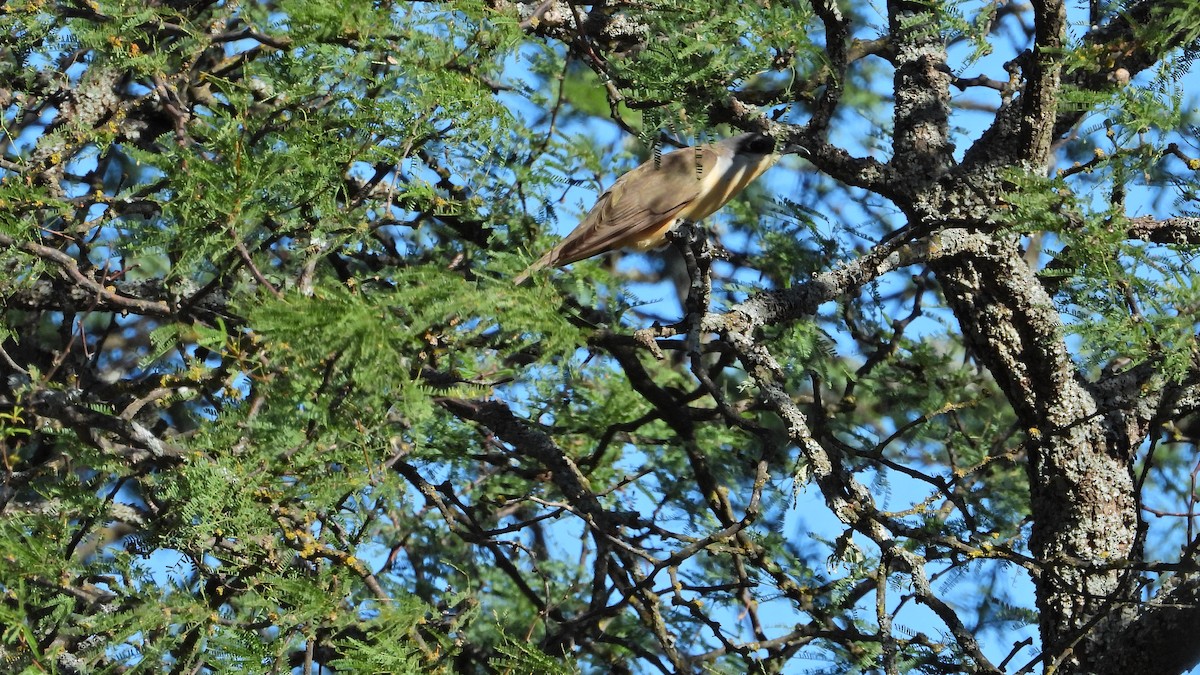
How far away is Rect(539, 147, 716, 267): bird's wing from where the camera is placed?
16.1 ft

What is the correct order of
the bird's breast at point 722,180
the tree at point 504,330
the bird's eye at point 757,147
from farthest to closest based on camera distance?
the bird's breast at point 722,180, the bird's eye at point 757,147, the tree at point 504,330

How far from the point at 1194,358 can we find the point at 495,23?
2041 mm

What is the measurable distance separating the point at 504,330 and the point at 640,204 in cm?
215

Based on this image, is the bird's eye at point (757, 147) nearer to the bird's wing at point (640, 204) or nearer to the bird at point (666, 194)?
the bird at point (666, 194)

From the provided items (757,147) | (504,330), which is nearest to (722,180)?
(757,147)

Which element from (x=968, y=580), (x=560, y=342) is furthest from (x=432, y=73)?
(x=968, y=580)

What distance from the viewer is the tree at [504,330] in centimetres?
323

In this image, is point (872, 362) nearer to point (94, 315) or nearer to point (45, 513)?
point (45, 513)

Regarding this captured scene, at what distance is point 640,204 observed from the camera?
16.9 feet

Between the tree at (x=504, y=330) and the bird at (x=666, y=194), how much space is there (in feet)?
0.63

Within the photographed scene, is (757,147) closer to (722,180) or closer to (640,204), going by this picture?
(722,180)

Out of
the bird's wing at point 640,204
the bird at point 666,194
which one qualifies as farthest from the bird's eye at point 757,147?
the bird's wing at point 640,204

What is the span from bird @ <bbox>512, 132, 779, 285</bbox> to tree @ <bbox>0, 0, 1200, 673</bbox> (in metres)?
0.19

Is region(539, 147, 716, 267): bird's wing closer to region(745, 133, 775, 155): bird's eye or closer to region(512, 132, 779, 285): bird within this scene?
region(512, 132, 779, 285): bird
